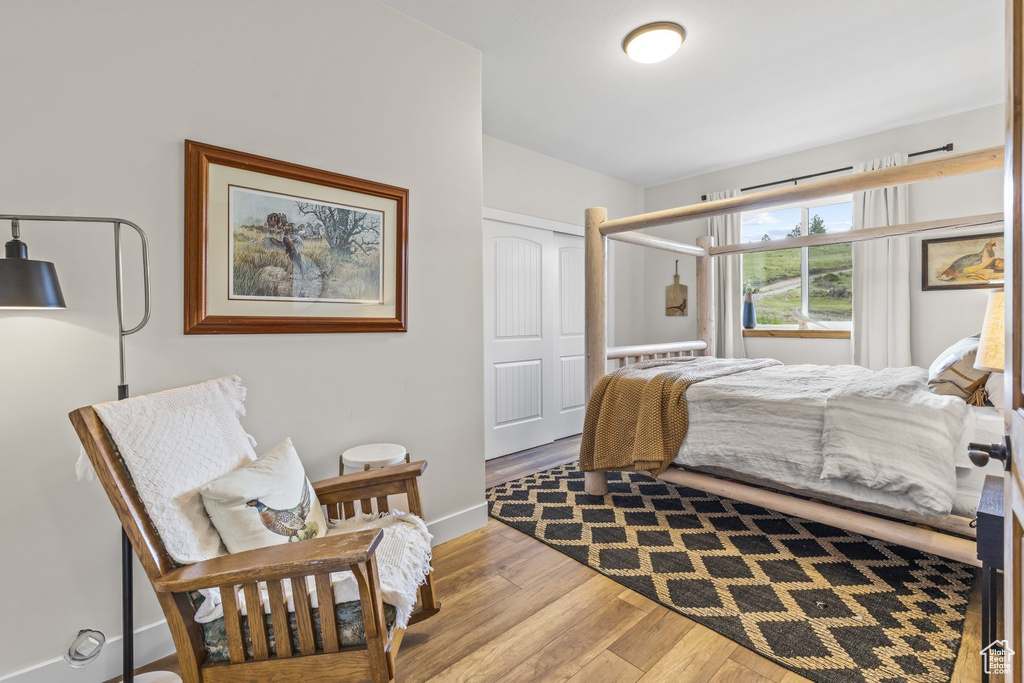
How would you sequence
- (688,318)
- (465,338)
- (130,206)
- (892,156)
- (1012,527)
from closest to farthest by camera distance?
(1012,527) < (130,206) < (465,338) < (892,156) < (688,318)

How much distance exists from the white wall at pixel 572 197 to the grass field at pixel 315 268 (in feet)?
6.03

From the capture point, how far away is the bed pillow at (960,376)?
2252mm

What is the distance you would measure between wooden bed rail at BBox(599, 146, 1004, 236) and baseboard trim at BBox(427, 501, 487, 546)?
76.3 inches

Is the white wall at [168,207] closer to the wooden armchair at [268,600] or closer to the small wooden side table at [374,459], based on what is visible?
the small wooden side table at [374,459]

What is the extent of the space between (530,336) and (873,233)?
8.10 ft

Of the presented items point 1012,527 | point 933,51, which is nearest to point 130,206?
point 1012,527

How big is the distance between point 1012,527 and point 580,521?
77.2 inches

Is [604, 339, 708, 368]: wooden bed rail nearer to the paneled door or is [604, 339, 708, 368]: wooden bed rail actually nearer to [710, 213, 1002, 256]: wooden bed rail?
the paneled door

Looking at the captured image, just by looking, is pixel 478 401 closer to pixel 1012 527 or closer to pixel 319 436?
pixel 319 436

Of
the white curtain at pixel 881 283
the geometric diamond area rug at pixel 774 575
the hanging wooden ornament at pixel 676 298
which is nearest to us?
the geometric diamond area rug at pixel 774 575

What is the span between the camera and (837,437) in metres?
1.98

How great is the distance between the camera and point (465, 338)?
2.51 meters

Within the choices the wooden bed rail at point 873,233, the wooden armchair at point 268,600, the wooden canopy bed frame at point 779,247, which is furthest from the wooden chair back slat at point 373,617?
the wooden bed rail at point 873,233

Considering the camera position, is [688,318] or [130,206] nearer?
[130,206]
